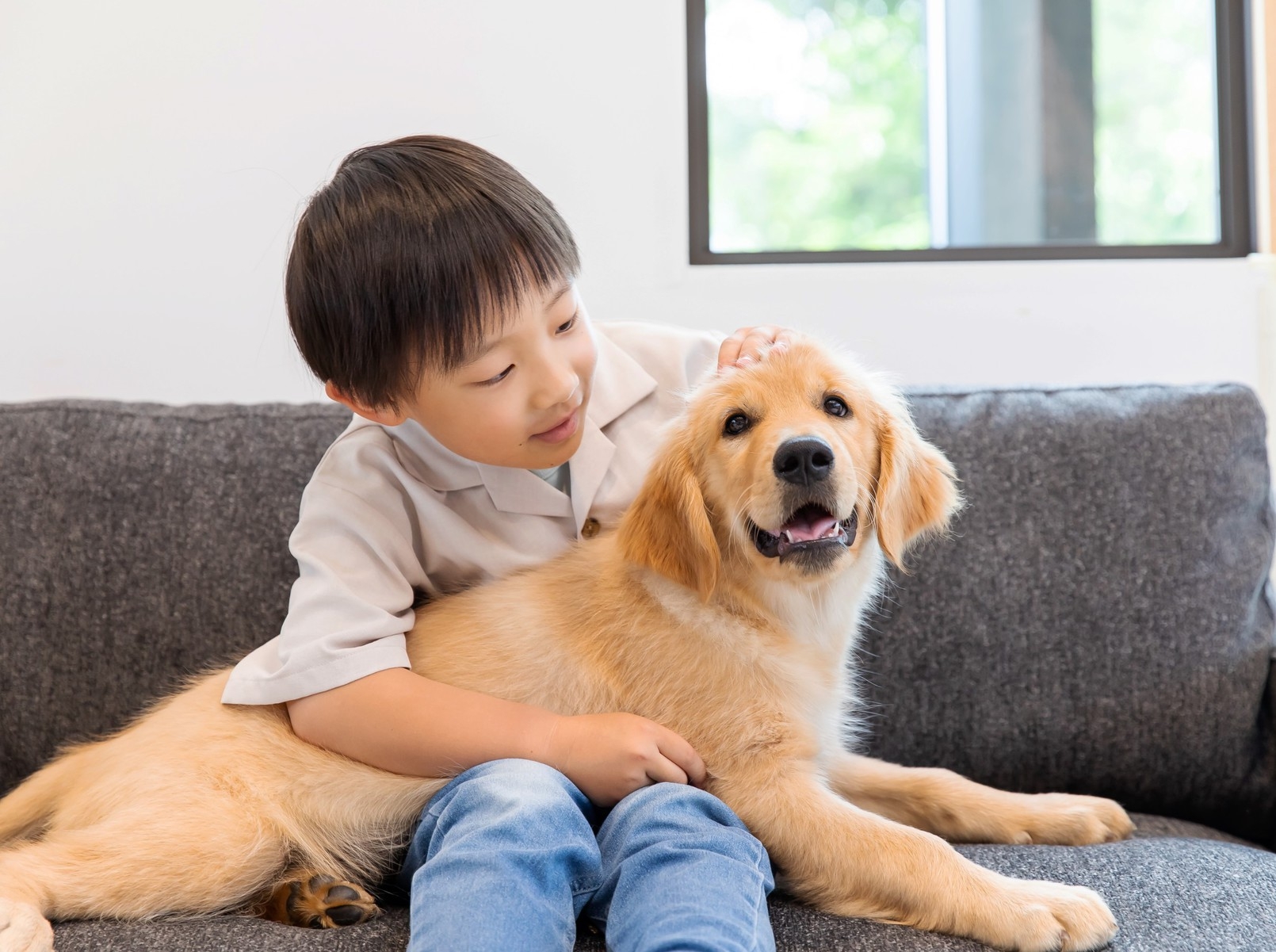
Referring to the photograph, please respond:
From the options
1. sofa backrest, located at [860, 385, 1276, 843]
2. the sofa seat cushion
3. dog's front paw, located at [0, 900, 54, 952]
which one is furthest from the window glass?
dog's front paw, located at [0, 900, 54, 952]

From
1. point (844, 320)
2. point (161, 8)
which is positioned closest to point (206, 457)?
point (161, 8)

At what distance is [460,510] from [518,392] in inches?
12.9

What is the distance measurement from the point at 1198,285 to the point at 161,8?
8.21ft

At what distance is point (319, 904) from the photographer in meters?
1.37

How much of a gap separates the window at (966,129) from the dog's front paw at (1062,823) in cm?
144

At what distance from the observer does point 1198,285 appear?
97.0 inches

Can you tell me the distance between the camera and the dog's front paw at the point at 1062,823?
5.07 ft

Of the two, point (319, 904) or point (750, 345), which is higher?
point (750, 345)

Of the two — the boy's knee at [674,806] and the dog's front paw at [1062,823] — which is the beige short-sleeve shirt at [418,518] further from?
the dog's front paw at [1062,823]

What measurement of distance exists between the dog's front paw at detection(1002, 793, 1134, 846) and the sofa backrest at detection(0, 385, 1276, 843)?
10.0 inches

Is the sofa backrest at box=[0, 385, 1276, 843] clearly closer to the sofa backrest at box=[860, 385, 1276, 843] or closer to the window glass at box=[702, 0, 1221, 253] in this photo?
the sofa backrest at box=[860, 385, 1276, 843]

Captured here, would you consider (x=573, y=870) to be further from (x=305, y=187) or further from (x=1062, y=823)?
(x=305, y=187)

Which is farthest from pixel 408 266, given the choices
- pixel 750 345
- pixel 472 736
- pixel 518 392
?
pixel 472 736

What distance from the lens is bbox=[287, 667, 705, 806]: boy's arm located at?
1361 mm
